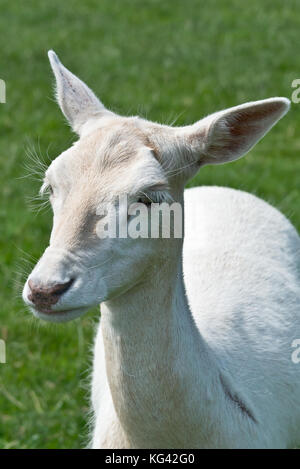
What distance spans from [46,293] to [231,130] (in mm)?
916

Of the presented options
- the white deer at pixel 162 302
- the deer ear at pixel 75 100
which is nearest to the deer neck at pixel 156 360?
the white deer at pixel 162 302

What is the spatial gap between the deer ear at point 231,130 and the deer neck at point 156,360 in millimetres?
395

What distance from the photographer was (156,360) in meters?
2.87

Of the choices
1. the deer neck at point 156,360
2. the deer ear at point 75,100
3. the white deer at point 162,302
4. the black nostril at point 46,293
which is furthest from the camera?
the deer ear at point 75,100

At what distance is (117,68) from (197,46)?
1036 millimetres

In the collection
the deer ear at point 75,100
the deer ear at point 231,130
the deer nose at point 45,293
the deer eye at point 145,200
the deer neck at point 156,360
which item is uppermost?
the deer ear at point 75,100

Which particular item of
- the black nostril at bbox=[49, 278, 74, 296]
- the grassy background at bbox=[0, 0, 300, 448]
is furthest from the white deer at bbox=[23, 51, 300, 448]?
the grassy background at bbox=[0, 0, 300, 448]

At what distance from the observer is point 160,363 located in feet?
9.41

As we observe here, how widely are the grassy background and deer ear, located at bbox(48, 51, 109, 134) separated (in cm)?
45

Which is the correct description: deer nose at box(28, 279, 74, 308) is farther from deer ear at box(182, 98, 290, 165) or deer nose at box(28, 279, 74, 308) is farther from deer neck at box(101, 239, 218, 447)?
deer ear at box(182, 98, 290, 165)

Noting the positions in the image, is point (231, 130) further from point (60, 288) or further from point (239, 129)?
point (60, 288)

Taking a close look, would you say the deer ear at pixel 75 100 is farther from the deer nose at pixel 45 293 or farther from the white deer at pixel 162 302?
the deer nose at pixel 45 293

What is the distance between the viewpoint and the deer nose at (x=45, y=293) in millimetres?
2445

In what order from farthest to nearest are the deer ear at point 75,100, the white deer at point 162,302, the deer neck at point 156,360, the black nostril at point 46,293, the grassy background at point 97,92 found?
the grassy background at point 97,92
the deer ear at point 75,100
the deer neck at point 156,360
the white deer at point 162,302
the black nostril at point 46,293
